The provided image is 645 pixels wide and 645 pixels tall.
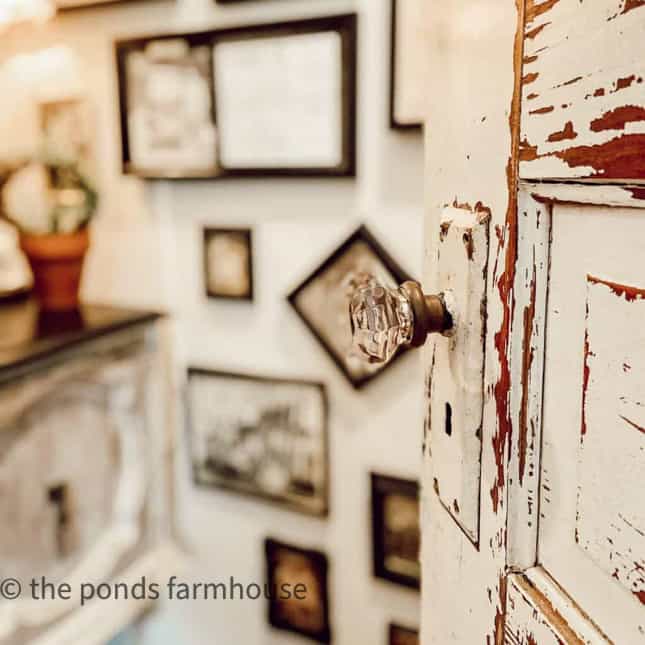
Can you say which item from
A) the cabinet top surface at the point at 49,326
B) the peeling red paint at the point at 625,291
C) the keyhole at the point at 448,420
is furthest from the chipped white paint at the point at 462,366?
the cabinet top surface at the point at 49,326

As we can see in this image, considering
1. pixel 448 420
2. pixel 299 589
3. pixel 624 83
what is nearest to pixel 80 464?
pixel 299 589

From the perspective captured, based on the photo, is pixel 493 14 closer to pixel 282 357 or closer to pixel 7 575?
pixel 282 357

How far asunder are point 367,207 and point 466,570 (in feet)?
2.50

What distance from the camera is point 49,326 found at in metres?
1.22

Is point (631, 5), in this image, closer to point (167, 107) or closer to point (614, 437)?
point (614, 437)

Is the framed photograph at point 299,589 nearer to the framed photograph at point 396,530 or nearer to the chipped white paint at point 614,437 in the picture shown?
the framed photograph at point 396,530

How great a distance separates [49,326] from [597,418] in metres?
1.05

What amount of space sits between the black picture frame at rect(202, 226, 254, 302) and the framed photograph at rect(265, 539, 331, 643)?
49cm

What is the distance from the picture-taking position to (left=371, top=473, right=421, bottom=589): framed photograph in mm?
1224

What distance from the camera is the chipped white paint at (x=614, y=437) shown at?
332mm

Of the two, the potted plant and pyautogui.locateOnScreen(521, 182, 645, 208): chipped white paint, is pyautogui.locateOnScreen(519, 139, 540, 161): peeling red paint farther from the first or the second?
the potted plant

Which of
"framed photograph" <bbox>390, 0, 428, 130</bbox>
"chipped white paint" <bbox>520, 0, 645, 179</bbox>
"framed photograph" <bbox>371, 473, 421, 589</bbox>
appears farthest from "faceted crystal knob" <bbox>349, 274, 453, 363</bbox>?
"framed photograph" <bbox>371, 473, 421, 589</bbox>

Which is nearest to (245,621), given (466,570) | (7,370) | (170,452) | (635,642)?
(170,452)

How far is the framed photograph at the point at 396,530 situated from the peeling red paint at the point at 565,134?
921mm
